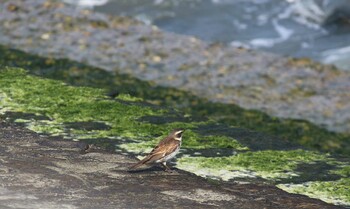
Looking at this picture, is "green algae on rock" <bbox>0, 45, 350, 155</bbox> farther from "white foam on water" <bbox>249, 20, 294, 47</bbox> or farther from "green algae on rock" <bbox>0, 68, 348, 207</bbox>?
"white foam on water" <bbox>249, 20, 294, 47</bbox>

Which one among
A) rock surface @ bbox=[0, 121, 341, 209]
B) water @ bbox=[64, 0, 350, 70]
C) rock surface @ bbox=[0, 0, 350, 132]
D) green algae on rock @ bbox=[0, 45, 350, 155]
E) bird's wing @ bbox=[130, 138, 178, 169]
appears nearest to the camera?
rock surface @ bbox=[0, 121, 341, 209]

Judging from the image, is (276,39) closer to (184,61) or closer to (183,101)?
(184,61)

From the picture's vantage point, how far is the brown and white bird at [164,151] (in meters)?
9.14

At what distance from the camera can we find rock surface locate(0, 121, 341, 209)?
311 inches

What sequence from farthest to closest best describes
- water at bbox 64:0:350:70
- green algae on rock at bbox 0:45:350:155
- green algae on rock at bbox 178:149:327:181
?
water at bbox 64:0:350:70
green algae on rock at bbox 0:45:350:155
green algae on rock at bbox 178:149:327:181

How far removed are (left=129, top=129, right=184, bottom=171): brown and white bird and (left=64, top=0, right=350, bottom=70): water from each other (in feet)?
43.7

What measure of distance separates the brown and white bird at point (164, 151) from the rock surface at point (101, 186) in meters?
0.13

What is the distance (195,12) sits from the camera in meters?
26.7

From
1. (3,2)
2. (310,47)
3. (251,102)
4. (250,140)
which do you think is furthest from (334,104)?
(3,2)

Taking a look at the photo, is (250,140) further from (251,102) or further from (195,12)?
(195,12)

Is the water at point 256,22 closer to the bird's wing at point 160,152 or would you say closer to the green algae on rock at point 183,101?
the green algae on rock at point 183,101

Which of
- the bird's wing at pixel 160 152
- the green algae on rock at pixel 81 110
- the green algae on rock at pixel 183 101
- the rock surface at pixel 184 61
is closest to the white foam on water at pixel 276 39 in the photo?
the rock surface at pixel 184 61

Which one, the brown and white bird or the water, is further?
the water

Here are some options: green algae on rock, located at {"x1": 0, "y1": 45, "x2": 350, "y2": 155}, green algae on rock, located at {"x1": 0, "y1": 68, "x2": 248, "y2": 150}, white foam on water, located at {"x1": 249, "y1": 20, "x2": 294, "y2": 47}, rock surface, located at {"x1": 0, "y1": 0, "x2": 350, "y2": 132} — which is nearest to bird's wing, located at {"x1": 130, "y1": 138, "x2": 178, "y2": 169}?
green algae on rock, located at {"x1": 0, "y1": 68, "x2": 248, "y2": 150}
